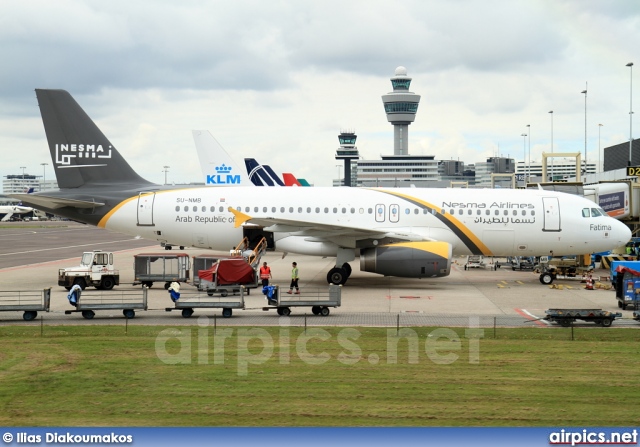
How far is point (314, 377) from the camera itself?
1677 cm

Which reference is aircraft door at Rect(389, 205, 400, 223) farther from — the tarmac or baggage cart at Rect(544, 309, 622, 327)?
baggage cart at Rect(544, 309, 622, 327)

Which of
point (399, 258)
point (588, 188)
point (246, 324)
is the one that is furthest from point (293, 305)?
point (588, 188)

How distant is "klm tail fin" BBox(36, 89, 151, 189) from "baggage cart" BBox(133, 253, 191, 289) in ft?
18.9

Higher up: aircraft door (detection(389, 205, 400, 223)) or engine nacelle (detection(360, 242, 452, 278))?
aircraft door (detection(389, 205, 400, 223))

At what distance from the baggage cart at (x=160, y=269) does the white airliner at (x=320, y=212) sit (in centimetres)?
242

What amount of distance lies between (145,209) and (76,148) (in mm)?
5239

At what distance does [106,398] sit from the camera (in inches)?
588

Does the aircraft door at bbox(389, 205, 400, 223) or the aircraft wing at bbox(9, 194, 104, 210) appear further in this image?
the aircraft door at bbox(389, 205, 400, 223)

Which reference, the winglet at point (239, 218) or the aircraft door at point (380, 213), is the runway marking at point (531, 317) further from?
the winglet at point (239, 218)

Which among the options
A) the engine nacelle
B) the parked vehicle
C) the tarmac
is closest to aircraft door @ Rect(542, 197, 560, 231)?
the tarmac

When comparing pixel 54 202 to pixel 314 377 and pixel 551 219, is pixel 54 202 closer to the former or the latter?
pixel 314 377

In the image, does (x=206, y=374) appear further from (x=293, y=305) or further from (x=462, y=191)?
(x=462, y=191)

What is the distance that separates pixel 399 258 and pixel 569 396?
60.5 feet

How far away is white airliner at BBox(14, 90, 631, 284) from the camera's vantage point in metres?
36.5
